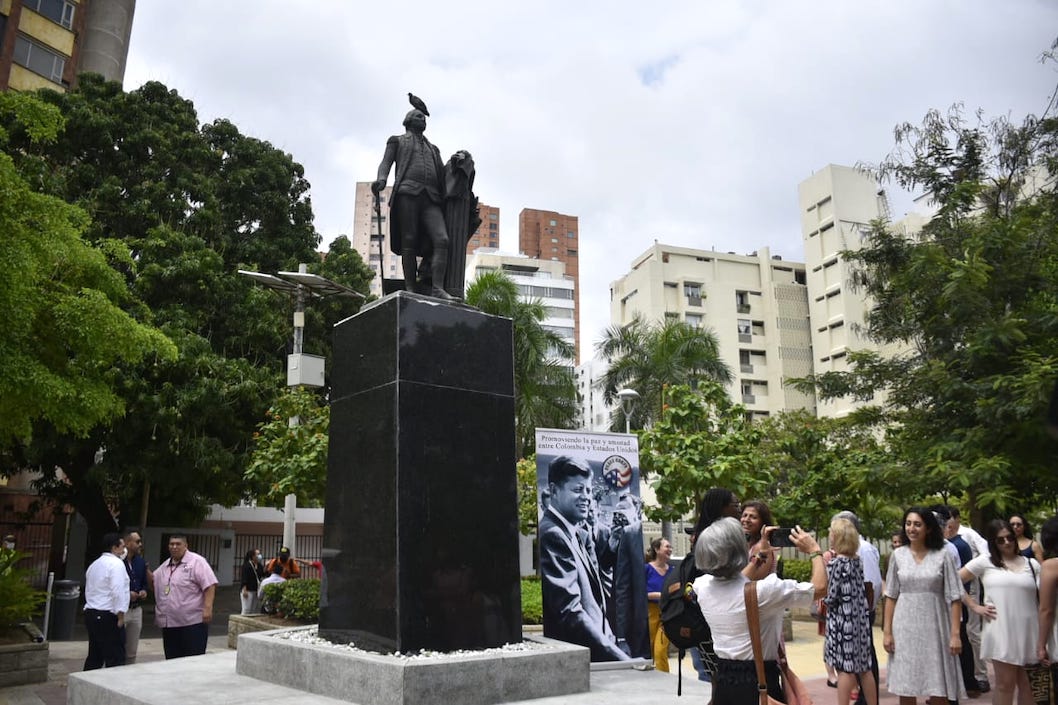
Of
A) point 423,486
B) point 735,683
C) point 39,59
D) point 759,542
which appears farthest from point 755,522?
point 39,59

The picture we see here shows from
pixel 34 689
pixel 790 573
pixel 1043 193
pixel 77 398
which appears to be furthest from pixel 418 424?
pixel 790 573

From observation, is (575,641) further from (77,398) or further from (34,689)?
(77,398)

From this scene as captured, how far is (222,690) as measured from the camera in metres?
5.64

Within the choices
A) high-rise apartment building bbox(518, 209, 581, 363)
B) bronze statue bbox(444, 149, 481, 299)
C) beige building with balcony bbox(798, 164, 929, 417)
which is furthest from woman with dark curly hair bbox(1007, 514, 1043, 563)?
high-rise apartment building bbox(518, 209, 581, 363)

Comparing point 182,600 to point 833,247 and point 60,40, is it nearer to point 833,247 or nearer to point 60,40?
point 60,40

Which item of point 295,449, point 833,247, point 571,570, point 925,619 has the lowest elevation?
point 925,619

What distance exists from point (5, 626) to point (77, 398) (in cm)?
306

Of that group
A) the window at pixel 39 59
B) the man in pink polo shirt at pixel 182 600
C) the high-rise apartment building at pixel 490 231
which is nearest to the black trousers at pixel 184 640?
the man in pink polo shirt at pixel 182 600

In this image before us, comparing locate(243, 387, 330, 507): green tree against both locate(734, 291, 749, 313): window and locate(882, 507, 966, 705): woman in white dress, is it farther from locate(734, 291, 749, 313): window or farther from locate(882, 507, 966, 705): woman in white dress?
locate(734, 291, 749, 313): window

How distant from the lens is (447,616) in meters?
5.84

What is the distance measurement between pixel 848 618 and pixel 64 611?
45.1ft

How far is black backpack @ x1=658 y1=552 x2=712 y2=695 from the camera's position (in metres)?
4.10

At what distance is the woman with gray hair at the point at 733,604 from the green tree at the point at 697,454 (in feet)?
36.0

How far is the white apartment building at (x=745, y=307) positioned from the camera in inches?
2125
